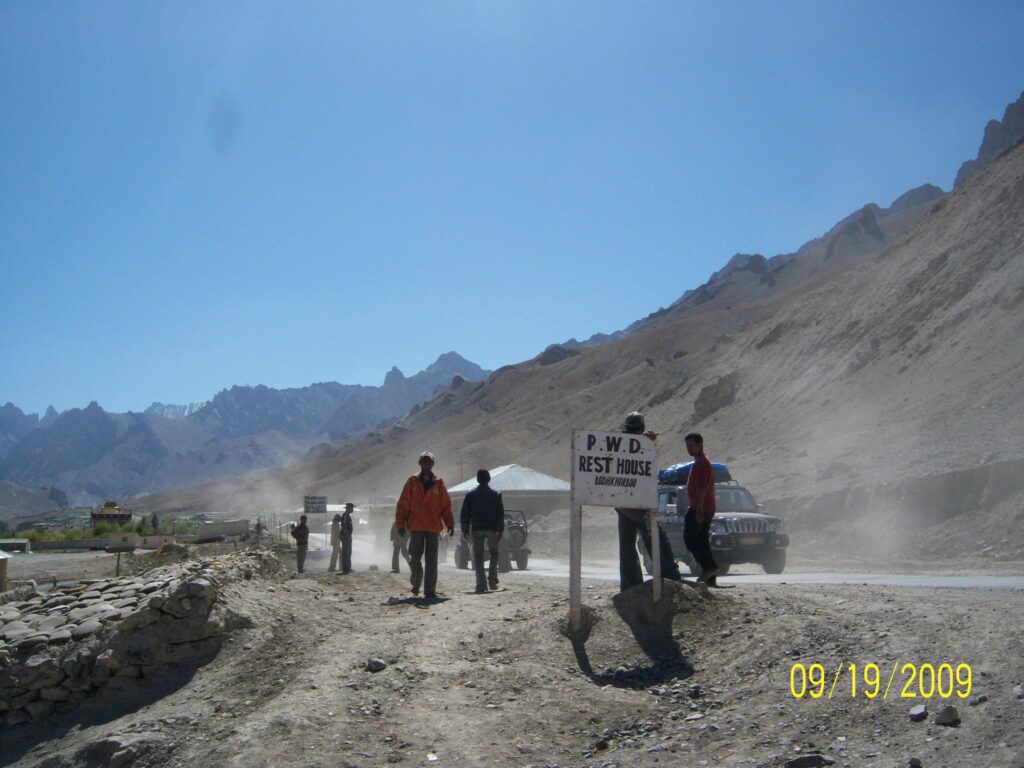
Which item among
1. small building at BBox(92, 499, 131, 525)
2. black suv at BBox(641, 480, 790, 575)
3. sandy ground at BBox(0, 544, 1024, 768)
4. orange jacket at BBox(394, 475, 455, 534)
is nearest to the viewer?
sandy ground at BBox(0, 544, 1024, 768)

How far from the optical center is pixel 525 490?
39844 millimetres

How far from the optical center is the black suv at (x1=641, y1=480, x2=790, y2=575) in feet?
54.6

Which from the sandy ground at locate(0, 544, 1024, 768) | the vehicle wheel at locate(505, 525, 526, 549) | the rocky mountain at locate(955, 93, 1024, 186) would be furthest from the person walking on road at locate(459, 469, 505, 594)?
the rocky mountain at locate(955, 93, 1024, 186)

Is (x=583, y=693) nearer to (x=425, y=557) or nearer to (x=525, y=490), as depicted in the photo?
(x=425, y=557)

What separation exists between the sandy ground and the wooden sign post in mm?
434

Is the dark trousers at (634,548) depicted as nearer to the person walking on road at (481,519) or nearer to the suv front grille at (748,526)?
the person walking on road at (481,519)

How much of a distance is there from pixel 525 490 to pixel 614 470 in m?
32.1

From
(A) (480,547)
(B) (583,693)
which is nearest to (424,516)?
(A) (480,547)

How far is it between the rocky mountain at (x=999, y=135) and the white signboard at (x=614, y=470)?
160001 millimetres

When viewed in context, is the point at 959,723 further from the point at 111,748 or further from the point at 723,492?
the point at 723,492

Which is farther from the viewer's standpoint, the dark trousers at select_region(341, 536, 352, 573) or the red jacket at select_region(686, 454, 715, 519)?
the dark trousers at select_region(341, 536, 352, 573)

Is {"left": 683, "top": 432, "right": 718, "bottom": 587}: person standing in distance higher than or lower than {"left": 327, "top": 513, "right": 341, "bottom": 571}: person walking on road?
higher

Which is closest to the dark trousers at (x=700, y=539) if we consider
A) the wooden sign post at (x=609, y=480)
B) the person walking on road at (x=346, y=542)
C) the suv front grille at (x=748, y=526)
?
the wooden sign post at (x=609, y=480)
